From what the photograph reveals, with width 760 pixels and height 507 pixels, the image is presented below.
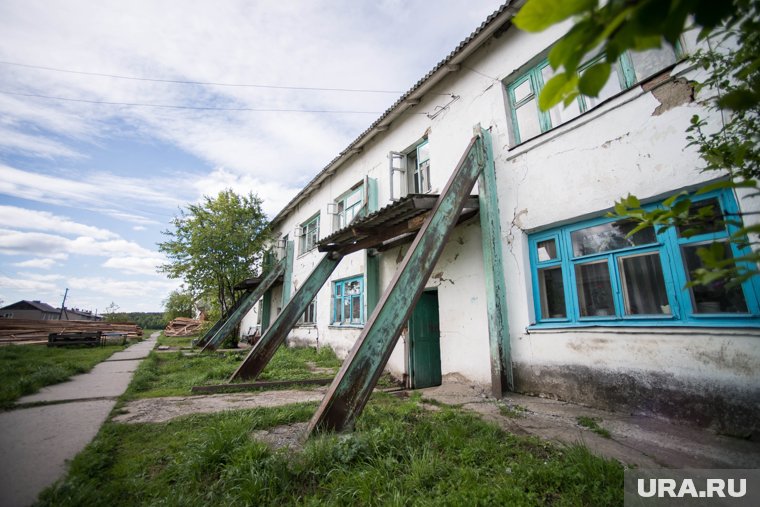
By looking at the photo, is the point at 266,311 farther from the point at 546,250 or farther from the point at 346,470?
the point at 346,470

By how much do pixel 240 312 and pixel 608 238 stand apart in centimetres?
1300

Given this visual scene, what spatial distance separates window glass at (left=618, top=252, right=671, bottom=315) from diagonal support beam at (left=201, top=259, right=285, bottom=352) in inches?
495

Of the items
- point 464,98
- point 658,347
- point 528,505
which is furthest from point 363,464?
point 464,98

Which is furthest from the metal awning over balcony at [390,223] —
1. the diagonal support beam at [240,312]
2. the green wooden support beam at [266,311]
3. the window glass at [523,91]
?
the green wooden support beam at [266,311]

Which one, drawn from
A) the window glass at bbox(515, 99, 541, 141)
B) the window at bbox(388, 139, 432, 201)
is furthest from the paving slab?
the window glass at bbox(515, 99, 541, 141)

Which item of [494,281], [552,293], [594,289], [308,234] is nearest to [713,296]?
[594,289]

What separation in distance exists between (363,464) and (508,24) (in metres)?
7.20

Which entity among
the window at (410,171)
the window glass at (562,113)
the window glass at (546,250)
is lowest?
the window glass at (546,250)

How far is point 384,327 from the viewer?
3.99 meters

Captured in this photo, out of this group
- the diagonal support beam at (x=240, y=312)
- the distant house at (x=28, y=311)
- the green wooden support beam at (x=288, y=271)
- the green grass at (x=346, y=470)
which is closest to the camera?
the green grass at (x=346, y=470)

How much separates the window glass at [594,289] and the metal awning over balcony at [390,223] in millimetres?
2002

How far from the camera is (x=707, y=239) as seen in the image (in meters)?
3.66

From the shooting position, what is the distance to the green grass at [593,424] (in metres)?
3.43

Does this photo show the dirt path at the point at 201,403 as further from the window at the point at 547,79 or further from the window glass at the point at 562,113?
the window glass at the point at 562,113
